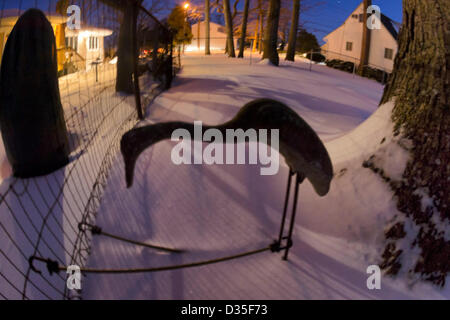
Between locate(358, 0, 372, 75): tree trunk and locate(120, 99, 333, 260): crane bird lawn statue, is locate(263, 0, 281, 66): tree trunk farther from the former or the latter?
locate(120, 99, 333, 260): crane bird lawn statue

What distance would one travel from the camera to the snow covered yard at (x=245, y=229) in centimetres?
217

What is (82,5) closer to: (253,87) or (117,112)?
(117,112)

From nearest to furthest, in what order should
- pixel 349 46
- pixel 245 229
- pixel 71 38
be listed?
pixel 245 229, pixel 71 38, pixel 349 46

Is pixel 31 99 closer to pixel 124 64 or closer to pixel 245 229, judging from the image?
pixel 245 229

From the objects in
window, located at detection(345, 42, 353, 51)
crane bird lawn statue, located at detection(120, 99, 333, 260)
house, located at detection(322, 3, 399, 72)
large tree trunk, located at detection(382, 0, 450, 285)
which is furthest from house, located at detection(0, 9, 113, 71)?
window, located at detection(345, 42, 353, 51)

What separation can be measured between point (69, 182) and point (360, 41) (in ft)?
75.5

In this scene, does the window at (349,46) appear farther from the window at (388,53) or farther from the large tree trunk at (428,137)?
the large tree trunk at (428,137)

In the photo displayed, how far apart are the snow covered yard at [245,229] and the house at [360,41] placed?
13.5 metres

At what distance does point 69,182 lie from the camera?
346 cm

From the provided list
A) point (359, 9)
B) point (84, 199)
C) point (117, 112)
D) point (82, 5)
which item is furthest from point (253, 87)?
point (359, 9)

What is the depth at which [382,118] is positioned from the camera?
2.94 metres

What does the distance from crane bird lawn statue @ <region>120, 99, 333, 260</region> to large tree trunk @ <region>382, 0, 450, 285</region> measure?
0.98 m

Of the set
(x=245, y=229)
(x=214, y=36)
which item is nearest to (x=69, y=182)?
(x=245, y=229)

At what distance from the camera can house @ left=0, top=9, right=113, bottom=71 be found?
348 cm
